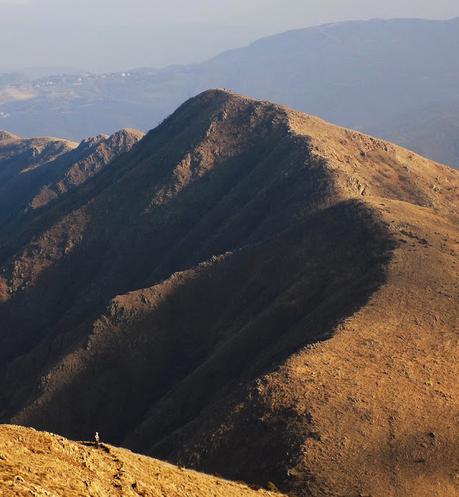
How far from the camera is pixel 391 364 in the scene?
109 feet

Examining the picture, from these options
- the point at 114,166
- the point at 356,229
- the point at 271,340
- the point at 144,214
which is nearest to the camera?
the point at 271,340

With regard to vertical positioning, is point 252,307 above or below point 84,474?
below

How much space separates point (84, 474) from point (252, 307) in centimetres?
2970

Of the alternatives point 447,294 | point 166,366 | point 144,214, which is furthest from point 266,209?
point 447,294

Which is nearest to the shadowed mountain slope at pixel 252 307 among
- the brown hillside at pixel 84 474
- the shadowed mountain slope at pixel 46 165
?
the brown hillside at pixel 84 474

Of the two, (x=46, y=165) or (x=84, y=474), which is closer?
(x=84, y=474)

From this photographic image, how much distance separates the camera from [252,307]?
4881 cm

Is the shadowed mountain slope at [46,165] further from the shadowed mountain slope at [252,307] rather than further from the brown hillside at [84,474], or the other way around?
the brown hillside at [84,474]

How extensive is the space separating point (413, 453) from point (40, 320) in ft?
173

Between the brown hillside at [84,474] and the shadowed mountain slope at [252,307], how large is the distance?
5.76 m

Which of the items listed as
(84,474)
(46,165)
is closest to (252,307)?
(84,474)

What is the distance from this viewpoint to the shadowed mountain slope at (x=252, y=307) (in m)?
29.3

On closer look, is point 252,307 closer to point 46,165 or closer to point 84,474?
point 84,474

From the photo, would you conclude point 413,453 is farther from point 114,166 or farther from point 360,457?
point 114,166
